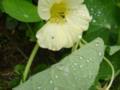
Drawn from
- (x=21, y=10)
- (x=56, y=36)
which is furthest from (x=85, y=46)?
(x=21, y=10)

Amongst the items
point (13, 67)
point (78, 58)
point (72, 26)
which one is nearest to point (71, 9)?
point (72, 26)

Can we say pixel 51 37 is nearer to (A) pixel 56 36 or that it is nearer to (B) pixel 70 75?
(A) pixel 56 36

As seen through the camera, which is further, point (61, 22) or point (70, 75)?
point (61, 22)

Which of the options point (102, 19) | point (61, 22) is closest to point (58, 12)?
point (61, 22)

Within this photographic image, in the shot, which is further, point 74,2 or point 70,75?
point 74,2

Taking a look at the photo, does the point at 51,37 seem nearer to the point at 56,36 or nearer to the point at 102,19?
the point at 56,36
